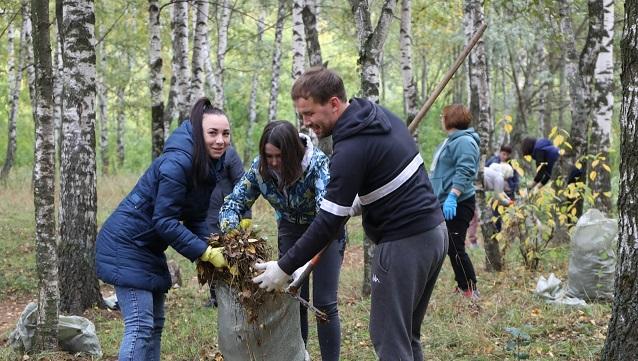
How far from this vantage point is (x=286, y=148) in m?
4.11

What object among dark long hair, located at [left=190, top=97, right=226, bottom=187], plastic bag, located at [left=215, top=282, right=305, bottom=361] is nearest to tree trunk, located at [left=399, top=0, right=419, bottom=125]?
plastic bag, located at [left=215, top=282, right=305, bottom=361]

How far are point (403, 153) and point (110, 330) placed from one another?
3.84 m

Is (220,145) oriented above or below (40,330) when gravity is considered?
above

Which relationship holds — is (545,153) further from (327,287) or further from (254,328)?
(254,328)

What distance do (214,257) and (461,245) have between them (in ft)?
10.4

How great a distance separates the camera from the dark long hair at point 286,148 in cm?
411

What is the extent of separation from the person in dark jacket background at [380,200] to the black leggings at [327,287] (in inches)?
39.6

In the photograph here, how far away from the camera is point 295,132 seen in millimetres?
4164

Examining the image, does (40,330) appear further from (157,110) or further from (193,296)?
(157,110)

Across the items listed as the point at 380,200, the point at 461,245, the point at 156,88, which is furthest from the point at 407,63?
the point at 380,200

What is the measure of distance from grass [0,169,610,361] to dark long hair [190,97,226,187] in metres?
0.94

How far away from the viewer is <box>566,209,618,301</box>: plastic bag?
6.13 meters

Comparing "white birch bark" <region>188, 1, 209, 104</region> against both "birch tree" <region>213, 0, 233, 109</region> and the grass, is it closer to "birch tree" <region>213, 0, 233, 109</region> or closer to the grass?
"birch tree" <region>213, 0, 233, 109</region>

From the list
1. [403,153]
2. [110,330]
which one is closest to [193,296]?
[110,330]
